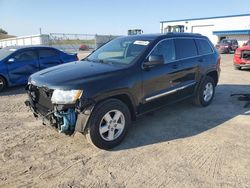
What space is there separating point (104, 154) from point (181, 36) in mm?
3208

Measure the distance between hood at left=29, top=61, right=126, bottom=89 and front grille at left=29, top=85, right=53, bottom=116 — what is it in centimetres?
10

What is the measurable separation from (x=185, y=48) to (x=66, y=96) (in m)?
3.16

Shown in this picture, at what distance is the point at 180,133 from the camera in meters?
4.91

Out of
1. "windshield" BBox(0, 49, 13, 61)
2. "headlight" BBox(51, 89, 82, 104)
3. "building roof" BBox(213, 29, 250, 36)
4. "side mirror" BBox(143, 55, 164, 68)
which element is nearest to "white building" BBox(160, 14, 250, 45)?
"building roof" BBox(213, 29, 250, 36)

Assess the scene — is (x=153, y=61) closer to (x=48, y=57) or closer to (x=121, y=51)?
(x=121, y=51)

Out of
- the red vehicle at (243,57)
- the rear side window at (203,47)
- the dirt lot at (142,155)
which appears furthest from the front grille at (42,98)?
the red vehicle at (243,57)

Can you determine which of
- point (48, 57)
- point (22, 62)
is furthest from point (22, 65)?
point (48, 57)

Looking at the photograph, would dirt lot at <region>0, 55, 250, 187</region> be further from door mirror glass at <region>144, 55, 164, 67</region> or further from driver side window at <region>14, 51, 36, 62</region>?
driver side window at <region>14, 51, 36, 62</region>

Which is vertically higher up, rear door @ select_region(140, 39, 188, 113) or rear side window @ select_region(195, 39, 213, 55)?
rear side window @ select_region(195, 39, 213, 55)

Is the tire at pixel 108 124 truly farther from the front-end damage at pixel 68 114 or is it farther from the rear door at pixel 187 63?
the rear door at pixel 187 63

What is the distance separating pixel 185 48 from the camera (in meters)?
5.82

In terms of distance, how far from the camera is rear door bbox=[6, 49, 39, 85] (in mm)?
8727

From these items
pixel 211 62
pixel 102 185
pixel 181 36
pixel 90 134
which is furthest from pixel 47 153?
pixel 211 62

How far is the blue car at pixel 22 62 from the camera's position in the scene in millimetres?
8609
